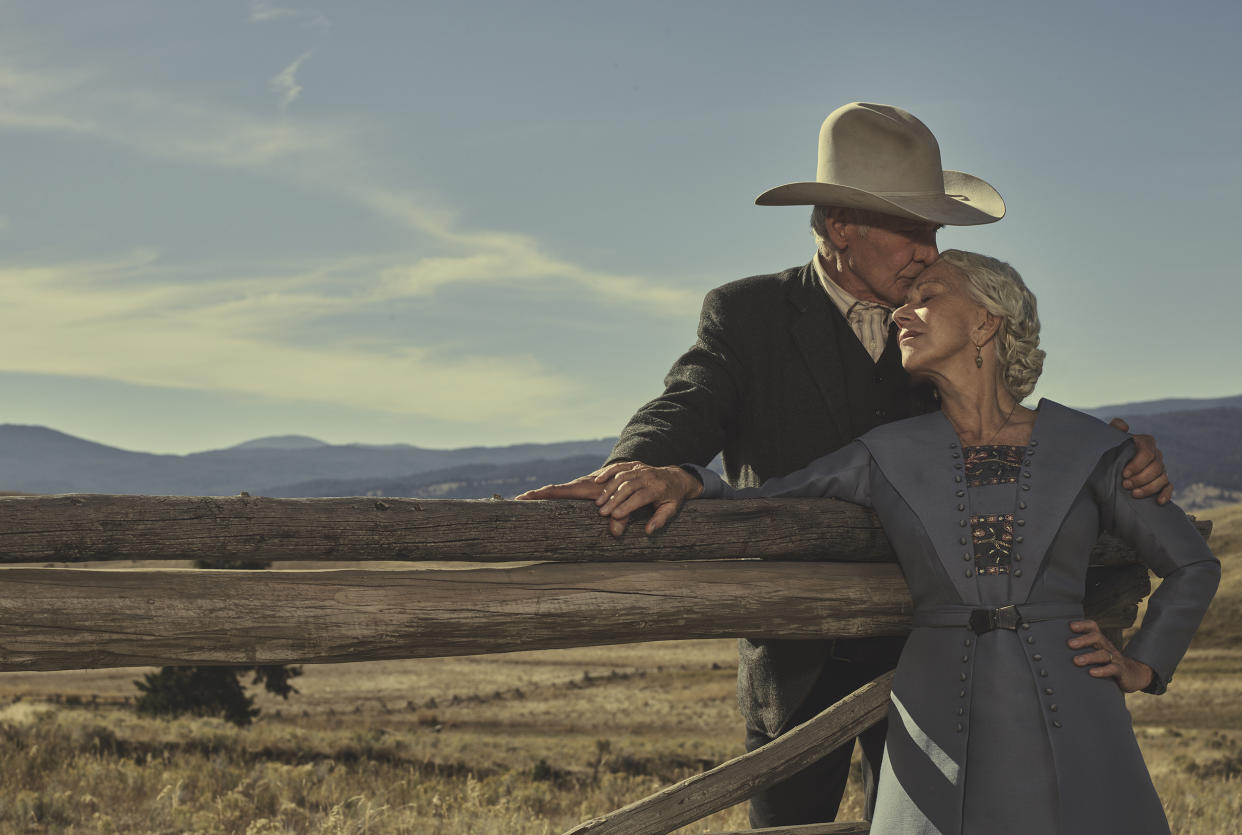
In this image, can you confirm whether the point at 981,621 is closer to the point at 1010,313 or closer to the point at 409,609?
the point at 1010,313

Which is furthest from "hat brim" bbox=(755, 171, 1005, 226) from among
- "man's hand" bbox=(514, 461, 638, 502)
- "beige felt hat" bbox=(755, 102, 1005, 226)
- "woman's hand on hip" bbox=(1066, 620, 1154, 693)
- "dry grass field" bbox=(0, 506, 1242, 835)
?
"dry grass field" bbox=(0, 506, 1242, 835)

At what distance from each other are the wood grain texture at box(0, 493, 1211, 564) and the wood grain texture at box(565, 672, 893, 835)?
1.54ft

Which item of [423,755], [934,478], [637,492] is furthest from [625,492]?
[423,755]

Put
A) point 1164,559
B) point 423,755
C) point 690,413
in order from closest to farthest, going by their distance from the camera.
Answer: point 1164,559 → point 690,413 → point 423,755

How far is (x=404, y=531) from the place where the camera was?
2.72 meters

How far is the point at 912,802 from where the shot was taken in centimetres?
281

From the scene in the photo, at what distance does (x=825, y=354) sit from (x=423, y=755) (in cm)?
1261

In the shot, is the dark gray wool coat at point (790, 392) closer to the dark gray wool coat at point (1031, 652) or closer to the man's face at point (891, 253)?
the man's face at point (891, 253)

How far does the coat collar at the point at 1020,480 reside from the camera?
2.77m

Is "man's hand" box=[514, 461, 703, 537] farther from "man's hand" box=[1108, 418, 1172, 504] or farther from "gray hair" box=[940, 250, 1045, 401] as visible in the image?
"man's hand" box=[1108, 418, 1172, 504]

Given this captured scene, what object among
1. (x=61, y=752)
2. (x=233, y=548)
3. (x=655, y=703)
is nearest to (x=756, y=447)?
(x=233, y=548)

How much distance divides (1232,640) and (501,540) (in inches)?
1952

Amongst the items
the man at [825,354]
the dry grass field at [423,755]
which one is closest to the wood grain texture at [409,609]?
the man at [825,354]

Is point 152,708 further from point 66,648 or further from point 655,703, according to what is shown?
point 66,648
